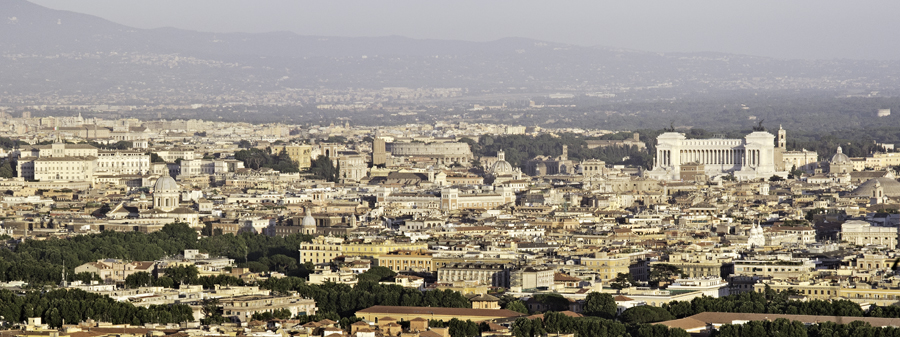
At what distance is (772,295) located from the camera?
53.3 meters

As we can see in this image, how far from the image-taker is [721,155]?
470 feet

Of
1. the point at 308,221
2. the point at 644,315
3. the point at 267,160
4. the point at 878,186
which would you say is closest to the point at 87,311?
the point at 644,315

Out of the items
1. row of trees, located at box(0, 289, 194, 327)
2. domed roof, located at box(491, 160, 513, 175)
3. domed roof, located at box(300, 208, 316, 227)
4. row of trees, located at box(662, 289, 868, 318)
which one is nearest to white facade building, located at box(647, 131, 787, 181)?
domed roof, located at box(491, 160, 513, 175)

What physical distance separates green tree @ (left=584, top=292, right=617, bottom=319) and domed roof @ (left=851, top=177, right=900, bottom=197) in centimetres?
5584

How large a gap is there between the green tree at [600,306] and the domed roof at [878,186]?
2198 inches

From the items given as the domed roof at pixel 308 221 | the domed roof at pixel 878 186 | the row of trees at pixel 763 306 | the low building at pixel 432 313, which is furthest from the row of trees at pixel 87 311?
the domed roof at pixel 878 186

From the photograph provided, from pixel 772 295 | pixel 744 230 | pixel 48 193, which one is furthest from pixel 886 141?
pixel 772 295

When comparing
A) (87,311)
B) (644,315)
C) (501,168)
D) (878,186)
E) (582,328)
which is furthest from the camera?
(501,168)

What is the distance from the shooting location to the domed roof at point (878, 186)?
106m

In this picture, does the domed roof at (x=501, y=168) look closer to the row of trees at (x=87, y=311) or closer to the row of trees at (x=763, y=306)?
the row of trees at (x=763, y=306)

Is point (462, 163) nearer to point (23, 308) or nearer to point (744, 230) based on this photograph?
point (744, 230)

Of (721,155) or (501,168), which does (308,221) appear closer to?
(501,168)

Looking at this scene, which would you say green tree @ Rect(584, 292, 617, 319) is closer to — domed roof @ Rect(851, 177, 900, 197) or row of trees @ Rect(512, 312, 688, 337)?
row of trees @ Rect(512, 312, 688, 337)

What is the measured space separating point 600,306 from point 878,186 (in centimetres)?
5760
